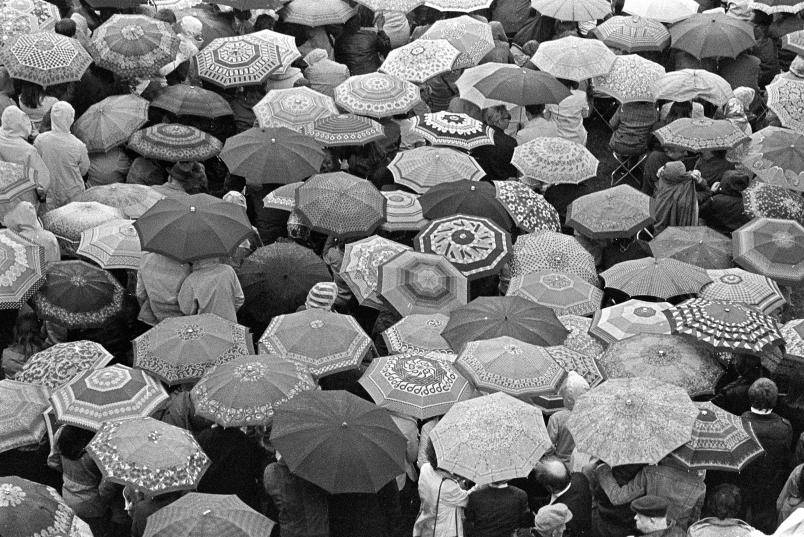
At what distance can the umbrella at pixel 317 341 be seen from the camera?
987 cm

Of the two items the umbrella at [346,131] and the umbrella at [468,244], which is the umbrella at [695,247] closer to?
the umbrella at [468,244]

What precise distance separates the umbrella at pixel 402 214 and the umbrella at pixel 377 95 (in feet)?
5.81

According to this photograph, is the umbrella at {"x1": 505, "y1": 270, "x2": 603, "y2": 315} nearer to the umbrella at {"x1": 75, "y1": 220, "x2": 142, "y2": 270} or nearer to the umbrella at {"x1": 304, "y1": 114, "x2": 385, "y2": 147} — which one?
the umbrella at {"x1": 304, "y1": 114, "x2": 385, "y2": 147}

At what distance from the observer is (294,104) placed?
1391 cm

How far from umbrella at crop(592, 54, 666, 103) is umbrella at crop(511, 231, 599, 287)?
3.40 metres

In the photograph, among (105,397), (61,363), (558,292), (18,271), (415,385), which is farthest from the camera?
(558,292)

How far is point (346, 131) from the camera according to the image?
1323 centimetres

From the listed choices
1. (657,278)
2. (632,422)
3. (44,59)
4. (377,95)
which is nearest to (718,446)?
(632,422)

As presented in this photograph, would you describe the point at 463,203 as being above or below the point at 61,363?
below

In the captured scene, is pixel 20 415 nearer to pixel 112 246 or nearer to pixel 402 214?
pixel 112 246

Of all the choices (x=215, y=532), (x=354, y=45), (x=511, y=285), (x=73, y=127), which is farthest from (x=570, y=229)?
(x=215, y=532)

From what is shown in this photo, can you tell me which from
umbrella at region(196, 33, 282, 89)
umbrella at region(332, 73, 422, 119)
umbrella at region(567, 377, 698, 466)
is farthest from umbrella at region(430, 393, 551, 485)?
umbrella at region(196, 33, 282, 89)

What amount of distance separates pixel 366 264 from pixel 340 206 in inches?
30.0

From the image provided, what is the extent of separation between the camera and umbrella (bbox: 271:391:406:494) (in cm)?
816
